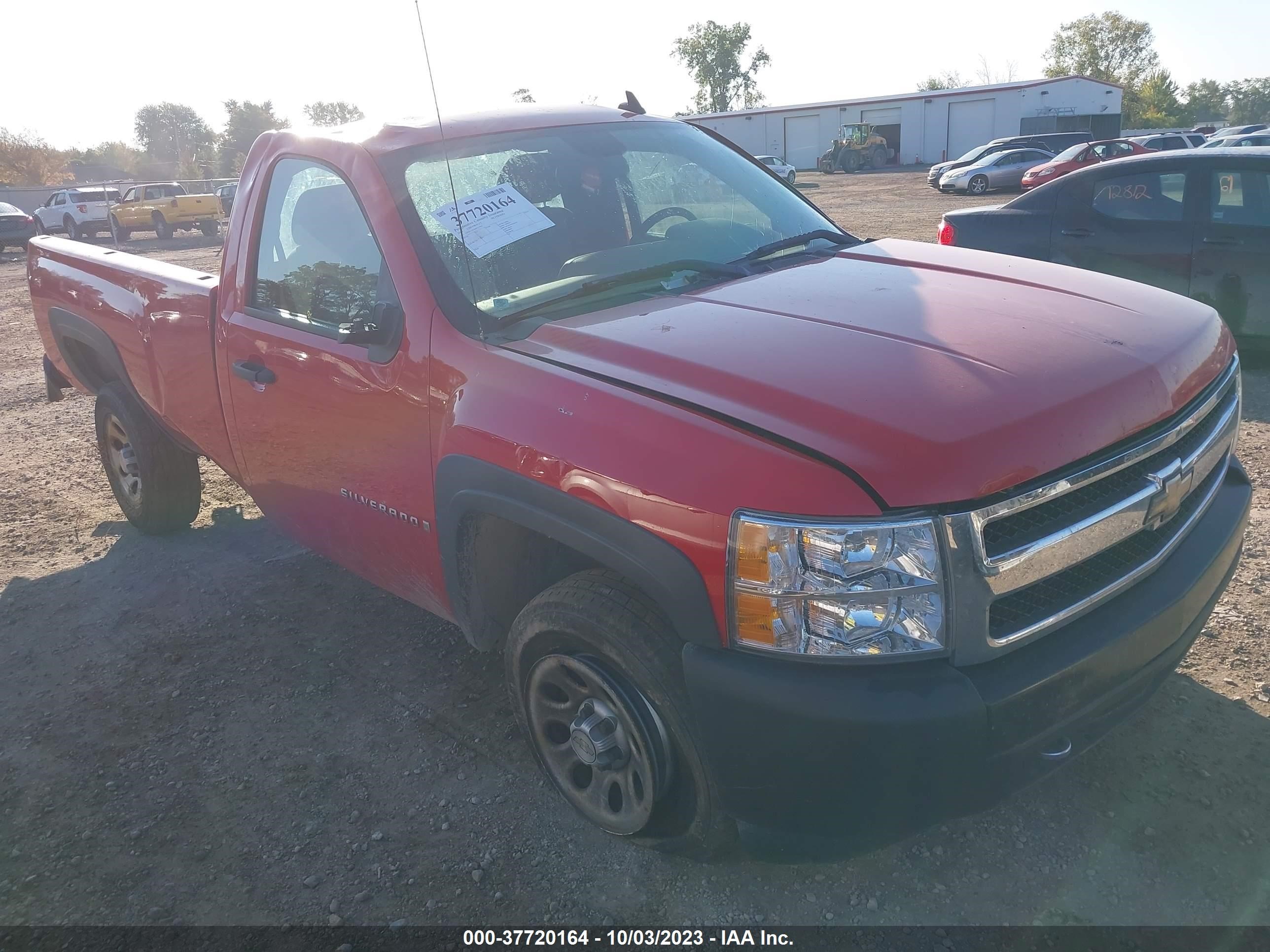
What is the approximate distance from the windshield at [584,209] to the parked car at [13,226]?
2772 cm

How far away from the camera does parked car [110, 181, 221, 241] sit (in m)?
26.5

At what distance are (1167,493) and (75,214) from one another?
1265 inches

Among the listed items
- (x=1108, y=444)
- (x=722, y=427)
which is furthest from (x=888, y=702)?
(x=1108, y=444)

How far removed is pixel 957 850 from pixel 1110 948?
17.2 inches

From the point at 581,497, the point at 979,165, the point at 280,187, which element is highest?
the point at 280,187

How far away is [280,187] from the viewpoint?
3.50 m

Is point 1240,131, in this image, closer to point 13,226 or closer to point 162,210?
point 162,210

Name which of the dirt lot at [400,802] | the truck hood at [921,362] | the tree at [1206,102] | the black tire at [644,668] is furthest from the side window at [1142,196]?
the tree at [1206,102]

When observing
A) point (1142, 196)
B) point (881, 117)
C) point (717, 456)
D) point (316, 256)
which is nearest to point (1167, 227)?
point (1142, 196)

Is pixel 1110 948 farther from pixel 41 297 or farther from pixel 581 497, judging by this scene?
pixel 41 297

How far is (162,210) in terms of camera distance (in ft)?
87.2

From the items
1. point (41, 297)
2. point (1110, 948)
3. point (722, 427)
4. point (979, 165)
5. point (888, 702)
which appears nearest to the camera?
point (888, 702)

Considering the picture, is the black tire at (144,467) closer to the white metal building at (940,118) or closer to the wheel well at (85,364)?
the wheel well at (85,364)

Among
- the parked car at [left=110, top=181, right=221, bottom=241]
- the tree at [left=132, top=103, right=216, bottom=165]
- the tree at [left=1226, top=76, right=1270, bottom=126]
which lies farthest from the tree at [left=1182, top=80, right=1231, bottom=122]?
the tree at [left=132, top=103, right=216, bottom=165]
